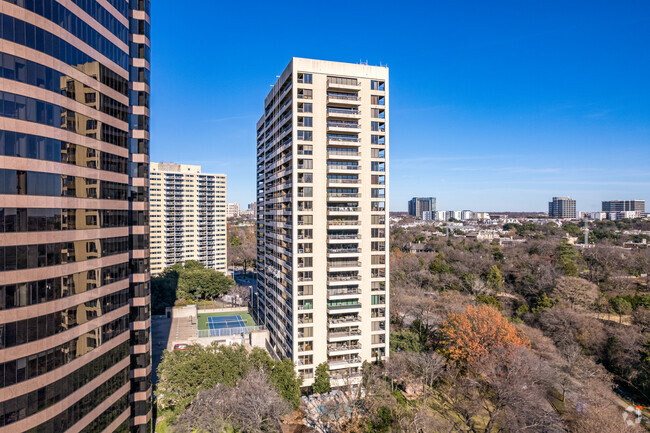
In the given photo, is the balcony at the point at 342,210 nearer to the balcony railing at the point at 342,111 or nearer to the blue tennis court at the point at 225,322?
the balcony railing at the point at 342,111

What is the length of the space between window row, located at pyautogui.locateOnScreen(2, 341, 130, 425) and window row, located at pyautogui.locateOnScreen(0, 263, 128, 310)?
4.36m

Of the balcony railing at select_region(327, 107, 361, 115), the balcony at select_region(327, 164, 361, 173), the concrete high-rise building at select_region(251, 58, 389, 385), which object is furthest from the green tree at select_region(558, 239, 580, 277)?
the balcony railing at select_region(327, 107, 361, 115)

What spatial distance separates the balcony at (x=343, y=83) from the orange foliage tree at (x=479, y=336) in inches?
Result: 1088

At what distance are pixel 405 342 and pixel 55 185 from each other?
34.7 m

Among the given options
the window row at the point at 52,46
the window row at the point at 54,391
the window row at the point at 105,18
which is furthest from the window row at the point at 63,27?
the window row at the point at 54,391

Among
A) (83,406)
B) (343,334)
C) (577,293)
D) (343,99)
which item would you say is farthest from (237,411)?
(577,293)

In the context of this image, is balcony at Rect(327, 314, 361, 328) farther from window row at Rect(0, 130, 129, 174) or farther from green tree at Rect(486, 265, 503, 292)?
green tree at Rect(486, 265, 503, 292)

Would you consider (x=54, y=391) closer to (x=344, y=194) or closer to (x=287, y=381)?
(x=287, y=381)

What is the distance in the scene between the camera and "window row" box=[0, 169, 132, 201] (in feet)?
52.4

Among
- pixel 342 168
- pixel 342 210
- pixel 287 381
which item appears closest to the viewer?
pixel 287 381

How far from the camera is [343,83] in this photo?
35562 millimetres

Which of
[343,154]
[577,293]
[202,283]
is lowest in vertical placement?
[202,283]

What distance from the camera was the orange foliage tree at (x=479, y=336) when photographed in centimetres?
3450

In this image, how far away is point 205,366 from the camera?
2916 centimetres
